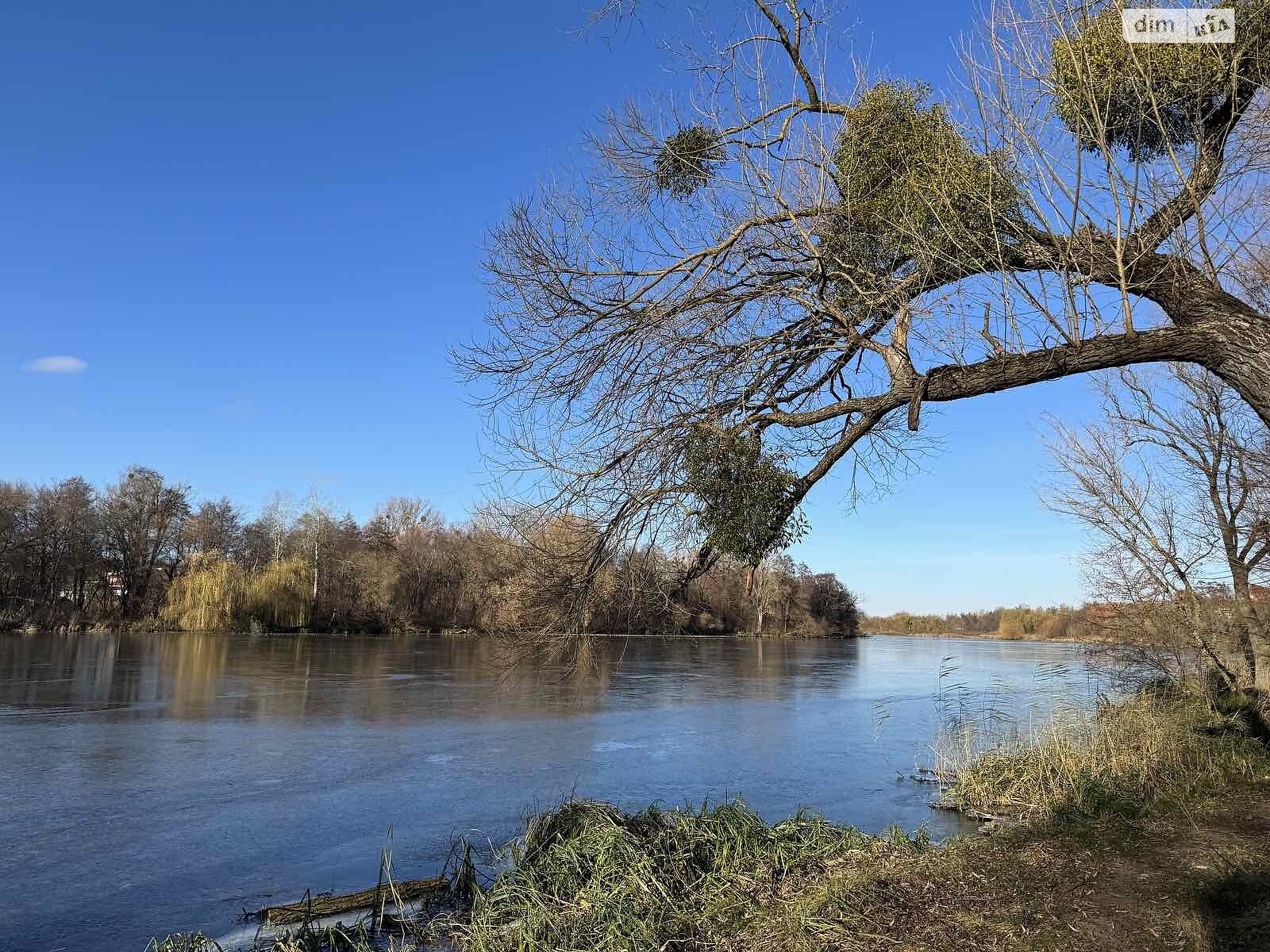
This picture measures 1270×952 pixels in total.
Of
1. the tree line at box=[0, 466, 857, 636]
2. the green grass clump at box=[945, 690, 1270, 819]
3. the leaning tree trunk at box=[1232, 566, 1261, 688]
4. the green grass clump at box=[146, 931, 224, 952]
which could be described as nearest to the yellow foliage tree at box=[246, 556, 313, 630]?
the tree line at box=[0, 466, 857, 636]

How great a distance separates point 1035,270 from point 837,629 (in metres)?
67.7

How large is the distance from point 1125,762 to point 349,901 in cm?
741

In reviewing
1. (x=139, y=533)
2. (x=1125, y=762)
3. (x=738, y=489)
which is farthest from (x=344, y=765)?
(x=139, y=533)

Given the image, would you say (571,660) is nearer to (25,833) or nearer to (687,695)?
(25,833)

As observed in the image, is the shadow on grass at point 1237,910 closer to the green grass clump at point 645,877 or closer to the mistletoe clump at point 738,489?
the green grass clump at point 645,877

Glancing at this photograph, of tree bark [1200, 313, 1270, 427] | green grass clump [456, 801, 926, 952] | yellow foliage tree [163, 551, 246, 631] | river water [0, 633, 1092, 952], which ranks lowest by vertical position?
river water [0, 633, 1092, 952]

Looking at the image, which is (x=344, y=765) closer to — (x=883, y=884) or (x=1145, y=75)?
(x=883, y=884)

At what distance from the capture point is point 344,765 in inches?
442

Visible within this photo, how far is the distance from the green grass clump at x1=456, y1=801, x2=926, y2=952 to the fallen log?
2.06 ft

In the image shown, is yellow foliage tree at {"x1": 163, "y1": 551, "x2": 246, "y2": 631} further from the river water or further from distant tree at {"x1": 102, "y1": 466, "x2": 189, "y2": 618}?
the river water

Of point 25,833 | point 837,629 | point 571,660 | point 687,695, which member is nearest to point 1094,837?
point 571,660

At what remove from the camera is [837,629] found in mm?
69688

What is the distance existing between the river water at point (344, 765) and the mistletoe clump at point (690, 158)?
315 cm

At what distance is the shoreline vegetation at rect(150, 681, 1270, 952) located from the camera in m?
3.95
